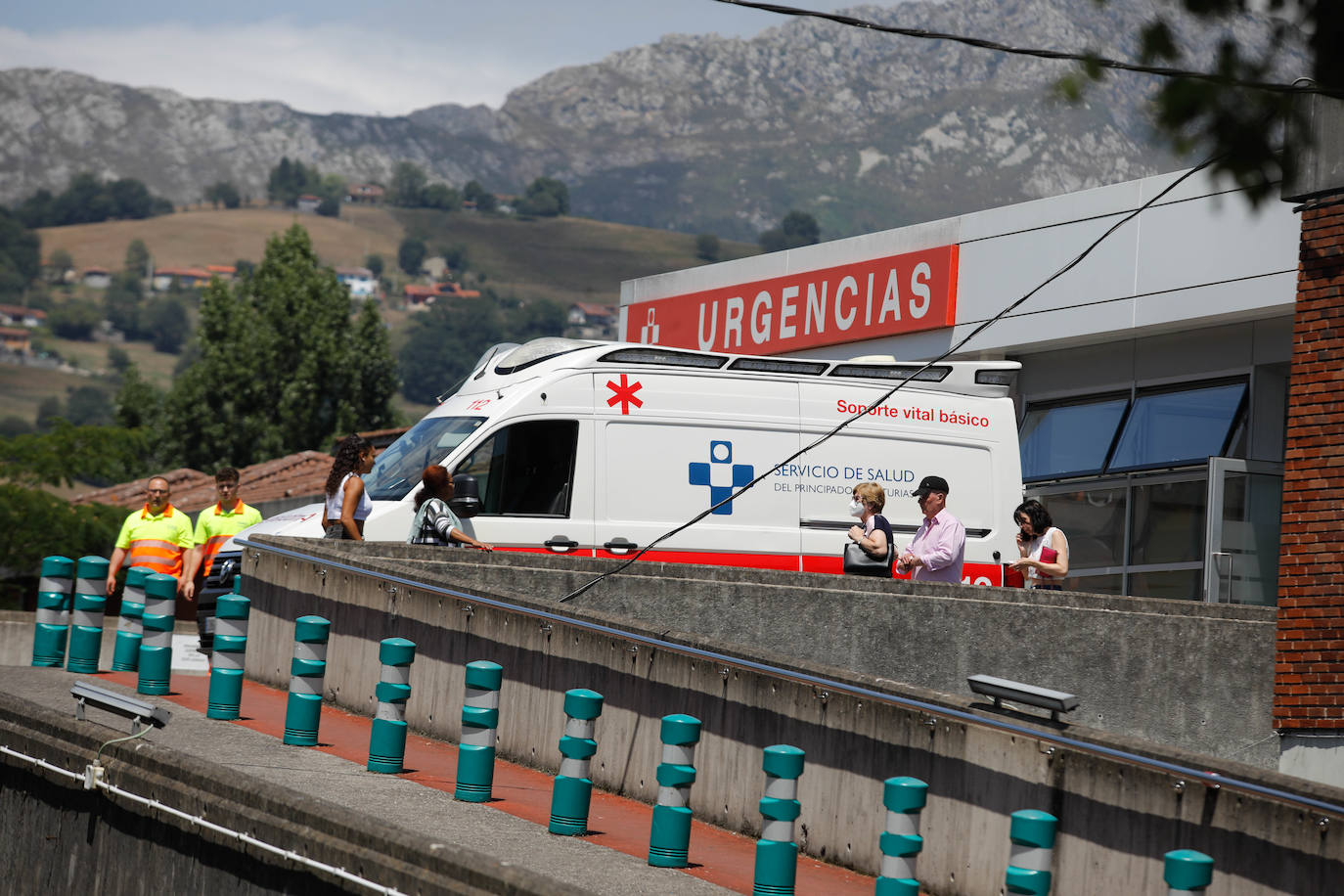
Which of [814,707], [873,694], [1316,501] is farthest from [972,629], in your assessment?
[873,694]

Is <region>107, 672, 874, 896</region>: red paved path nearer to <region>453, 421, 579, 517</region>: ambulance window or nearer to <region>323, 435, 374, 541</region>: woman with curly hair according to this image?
<region>323, 435, 374, 541</region>: woman with curly hair

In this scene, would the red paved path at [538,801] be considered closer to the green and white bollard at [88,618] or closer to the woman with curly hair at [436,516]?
the green and white bollard at [88,618]

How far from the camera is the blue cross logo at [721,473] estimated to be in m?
13.1

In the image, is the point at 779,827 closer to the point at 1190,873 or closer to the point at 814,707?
the point at 814,707

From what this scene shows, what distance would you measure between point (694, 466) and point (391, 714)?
4.81 metres

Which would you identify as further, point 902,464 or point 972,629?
point 902,464

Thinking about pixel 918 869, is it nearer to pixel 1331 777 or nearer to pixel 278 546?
pixel 1331 777

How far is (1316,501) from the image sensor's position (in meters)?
10.7

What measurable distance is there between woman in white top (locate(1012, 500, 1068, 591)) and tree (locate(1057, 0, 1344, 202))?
6940 millimetres

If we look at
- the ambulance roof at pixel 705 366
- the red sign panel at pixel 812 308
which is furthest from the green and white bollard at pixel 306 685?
the red sign panel at pixel 812 308

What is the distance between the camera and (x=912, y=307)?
1975 cm

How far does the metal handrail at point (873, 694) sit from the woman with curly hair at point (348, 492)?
0.66 meters

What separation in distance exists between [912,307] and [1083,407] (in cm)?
251

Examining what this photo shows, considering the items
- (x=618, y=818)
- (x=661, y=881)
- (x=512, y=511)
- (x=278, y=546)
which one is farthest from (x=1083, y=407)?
(x=661, y=881)
